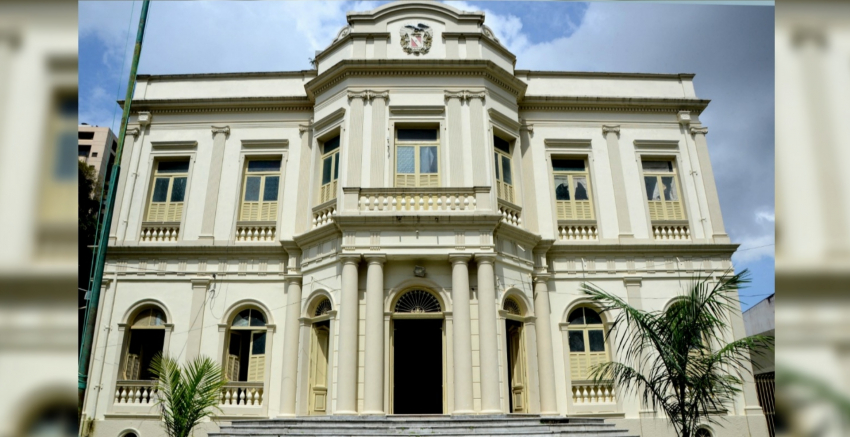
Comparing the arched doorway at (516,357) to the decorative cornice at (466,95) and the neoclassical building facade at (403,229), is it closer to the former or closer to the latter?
the neoclassical building facade at (403,229)

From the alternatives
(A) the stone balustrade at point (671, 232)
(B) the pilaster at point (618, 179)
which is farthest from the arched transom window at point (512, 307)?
(A) the stone balustrade at point (671, 232)

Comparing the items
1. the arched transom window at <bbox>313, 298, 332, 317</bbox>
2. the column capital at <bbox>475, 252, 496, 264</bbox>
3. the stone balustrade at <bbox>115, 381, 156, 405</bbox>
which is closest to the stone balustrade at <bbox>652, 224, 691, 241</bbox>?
the column capital at <bbox>475, 252, 496, 264</bbox>

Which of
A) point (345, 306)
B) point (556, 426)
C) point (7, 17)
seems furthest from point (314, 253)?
point (7, 17)

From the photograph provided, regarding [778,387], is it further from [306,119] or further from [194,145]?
[194,145]

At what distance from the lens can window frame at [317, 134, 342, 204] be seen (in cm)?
1294

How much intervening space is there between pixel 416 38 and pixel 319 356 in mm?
7643

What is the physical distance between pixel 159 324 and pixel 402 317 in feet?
19.0

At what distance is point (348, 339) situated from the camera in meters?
10.8

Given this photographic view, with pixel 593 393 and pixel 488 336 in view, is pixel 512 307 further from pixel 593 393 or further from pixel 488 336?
pixel 593 393

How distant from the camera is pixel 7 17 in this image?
4.44 ft

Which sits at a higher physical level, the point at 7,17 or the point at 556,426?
the point at 7,17

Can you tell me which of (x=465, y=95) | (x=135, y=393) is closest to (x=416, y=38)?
(x=465, y=95)

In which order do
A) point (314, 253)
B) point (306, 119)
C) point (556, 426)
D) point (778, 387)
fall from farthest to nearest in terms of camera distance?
point (306, 119) → point (314, 253) → point (556, 426) → point (778, 387)

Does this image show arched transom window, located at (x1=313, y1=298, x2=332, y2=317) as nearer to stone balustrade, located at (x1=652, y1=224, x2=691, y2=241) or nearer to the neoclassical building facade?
the neoclassical building facade
